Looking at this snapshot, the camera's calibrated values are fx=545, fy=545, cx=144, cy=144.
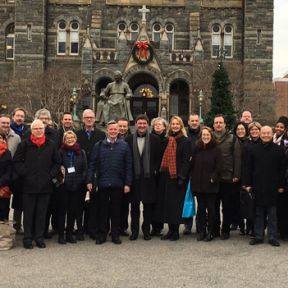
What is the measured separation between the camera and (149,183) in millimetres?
9945

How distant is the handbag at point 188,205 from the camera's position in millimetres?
9992

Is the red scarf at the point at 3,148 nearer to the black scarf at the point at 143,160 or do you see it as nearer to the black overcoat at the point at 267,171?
the black scarf at the point at 143,160

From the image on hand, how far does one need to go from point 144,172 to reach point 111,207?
0.87 m

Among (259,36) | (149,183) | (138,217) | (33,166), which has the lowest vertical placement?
(138,217)

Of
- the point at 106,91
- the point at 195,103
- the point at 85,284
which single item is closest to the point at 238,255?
the point at 85,284

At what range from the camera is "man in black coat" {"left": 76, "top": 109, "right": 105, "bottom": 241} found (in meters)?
9.93

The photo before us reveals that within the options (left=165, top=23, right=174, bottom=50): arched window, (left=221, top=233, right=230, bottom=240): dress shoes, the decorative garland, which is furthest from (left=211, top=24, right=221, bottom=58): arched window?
(left=221, top=233, right=230, bottom=240): dress shoes

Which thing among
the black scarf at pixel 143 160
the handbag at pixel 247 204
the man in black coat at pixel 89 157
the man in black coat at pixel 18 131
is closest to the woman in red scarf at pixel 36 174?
the man in black coat at pixel 18 131

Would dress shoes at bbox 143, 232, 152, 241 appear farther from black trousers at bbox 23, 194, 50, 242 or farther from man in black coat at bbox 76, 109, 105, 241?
black trousers at bbox 23, 194, 50, 242

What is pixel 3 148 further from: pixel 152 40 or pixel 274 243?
pixel 152 40

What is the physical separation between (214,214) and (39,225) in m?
3.11

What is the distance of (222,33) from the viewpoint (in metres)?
41.7

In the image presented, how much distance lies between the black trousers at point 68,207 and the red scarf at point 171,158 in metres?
1.61

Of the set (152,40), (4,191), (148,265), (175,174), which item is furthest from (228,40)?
(148,265)
